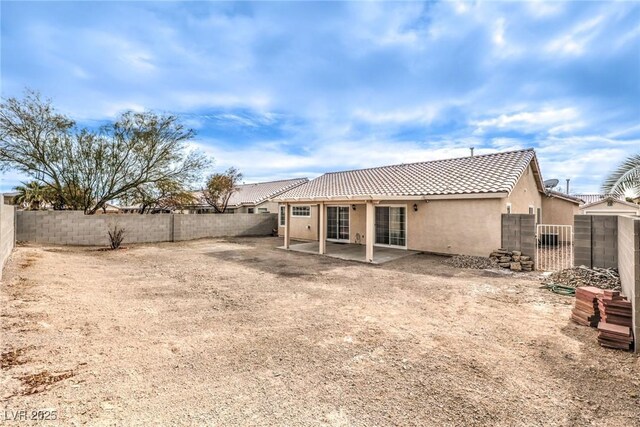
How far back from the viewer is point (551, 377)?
336 centimetres

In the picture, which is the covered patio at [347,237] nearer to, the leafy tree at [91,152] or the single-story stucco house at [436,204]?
the single-story stucco house at [436,204]

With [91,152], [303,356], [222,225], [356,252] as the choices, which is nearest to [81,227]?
[91,152]

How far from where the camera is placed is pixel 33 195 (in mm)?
16703

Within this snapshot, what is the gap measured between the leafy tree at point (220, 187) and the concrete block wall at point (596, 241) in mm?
22870

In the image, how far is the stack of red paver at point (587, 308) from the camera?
481cm

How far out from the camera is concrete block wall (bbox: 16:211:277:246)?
13492 millimetres

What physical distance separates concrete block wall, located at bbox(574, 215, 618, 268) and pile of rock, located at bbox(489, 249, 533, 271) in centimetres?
136

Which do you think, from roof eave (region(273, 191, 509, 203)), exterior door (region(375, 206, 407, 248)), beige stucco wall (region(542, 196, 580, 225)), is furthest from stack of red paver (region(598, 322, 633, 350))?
beige stucco wall (region(542, 196, 580, 225))

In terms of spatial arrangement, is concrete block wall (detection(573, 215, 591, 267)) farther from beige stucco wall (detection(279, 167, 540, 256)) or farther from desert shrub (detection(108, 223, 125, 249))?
desert shrub (detection(108, 223, 125, 249))

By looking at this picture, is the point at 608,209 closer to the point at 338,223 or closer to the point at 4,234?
the point at 338,223

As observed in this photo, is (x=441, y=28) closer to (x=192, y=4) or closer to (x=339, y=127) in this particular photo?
(x=192, y=4)

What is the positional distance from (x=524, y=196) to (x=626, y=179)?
605 centimetres

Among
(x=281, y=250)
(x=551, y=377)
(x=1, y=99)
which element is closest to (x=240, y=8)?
(x=281, y=250)

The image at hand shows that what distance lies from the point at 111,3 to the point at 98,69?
3.73 metres
